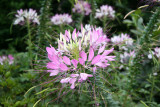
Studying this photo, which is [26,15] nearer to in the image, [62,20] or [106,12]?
[62,20]

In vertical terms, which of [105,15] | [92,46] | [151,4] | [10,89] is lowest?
[10,89]

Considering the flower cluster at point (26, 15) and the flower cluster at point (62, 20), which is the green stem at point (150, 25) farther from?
the flower cluster at point (26, 15)

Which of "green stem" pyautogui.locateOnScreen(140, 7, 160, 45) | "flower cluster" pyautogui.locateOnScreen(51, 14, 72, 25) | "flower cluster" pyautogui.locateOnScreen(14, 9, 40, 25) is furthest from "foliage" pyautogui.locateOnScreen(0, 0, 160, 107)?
"flower cluster" pyautogui.locateOnScreen(51, 14, 72, 25)

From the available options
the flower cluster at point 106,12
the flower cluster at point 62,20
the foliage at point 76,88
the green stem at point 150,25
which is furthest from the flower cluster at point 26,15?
the green stem at point 150,25

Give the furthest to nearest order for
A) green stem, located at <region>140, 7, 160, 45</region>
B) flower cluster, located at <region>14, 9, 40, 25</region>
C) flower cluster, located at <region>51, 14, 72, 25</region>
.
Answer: flower cluster, located at <region>51, 14, 72, 25</region>, flower cluster, located at <region>14, 9, 40, 25</region>, green stem, located at <region>140, 7, 160, 45</region>

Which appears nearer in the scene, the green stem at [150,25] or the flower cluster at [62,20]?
the green stem at [150,25]

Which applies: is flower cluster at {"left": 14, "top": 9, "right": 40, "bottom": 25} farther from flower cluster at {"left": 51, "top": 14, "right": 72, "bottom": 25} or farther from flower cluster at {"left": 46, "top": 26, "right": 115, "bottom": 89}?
flower cluster at {"left": 46, "top": 26, "right": 115, "bottom": 89}

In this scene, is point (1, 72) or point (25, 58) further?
point (25, 58)

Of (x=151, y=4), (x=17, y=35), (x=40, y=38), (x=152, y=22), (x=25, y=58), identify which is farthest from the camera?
(x=17, y=35)

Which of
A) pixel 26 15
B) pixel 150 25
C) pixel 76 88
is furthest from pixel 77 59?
pixel 26 15

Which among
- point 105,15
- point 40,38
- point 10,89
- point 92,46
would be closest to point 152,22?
point 92,46

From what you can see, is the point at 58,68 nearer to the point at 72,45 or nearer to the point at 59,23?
the point at 72,45
